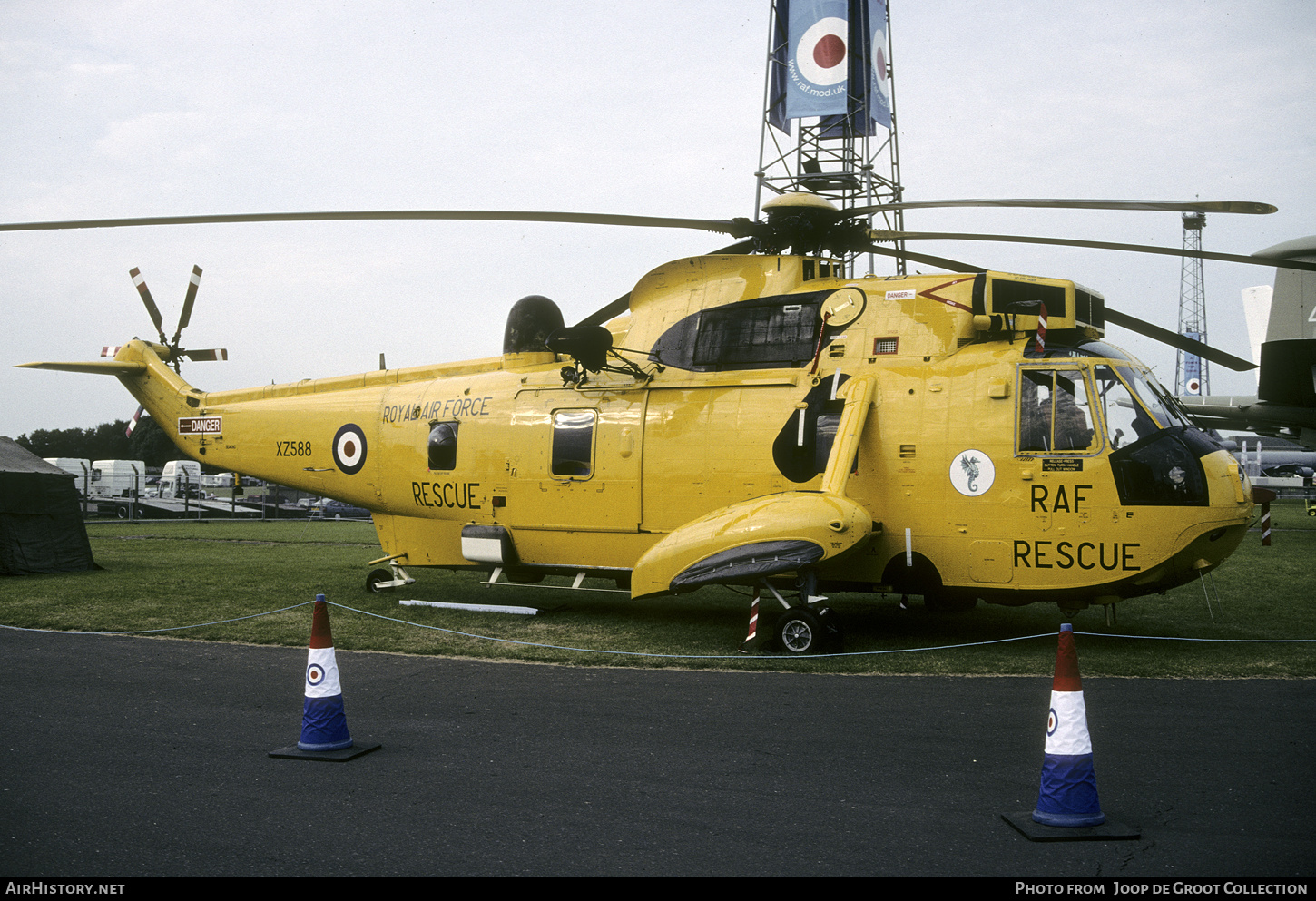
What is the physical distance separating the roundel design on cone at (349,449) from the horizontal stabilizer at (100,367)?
465cm

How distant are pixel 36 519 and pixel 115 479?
1249 inches

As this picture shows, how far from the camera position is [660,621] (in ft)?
37.0

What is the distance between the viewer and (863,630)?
10484mm

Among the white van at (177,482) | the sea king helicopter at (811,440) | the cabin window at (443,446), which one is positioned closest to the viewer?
the sea king helicopter at (811,440)

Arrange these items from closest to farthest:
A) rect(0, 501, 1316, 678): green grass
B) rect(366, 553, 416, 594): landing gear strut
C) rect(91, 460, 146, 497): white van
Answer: rect(0, 501, 1316, 678): green grass < rect(366, 553, 416, 594): landing gear strut < rect(91, 460, 146, 497): white van

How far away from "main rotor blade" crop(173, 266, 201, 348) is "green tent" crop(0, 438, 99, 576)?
366 centimetres

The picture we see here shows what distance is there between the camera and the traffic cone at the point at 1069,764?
4.20m

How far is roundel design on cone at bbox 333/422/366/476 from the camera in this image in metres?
13.0

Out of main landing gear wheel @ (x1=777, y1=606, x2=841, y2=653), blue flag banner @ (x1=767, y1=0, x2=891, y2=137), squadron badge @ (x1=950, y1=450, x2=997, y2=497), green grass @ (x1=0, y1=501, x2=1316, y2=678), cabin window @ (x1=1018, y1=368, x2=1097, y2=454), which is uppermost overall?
blue flag banner @ (x1=767, y1=0, x2=891, y2=137)

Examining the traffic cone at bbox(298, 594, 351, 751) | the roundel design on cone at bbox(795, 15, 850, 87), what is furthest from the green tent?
the roundel design on cone at bbox(795, 15, 850, 87)

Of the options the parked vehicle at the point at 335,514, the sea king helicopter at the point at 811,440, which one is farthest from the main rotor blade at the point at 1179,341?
the parked vehicle at the point at 335,514

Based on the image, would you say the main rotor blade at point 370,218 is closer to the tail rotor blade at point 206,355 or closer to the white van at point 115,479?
the tail rotor blade at point 206,355

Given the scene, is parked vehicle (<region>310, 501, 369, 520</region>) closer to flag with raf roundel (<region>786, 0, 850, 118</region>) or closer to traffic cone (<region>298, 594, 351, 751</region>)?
flag with raf roundel (<region>786, 0, 850, 118</region>)
